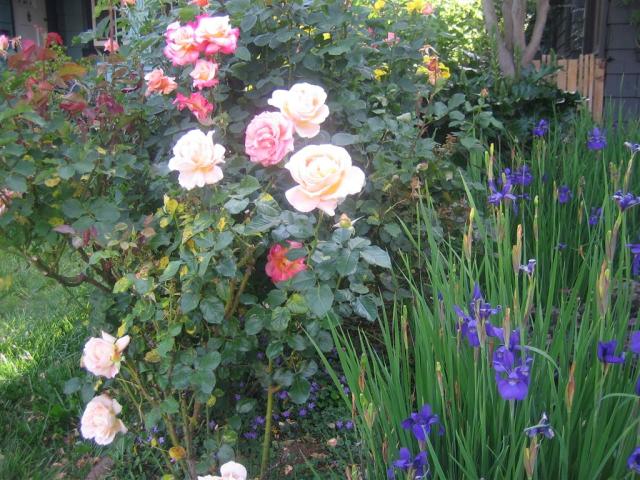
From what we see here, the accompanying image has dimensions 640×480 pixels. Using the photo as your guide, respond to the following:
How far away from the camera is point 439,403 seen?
4.20ft

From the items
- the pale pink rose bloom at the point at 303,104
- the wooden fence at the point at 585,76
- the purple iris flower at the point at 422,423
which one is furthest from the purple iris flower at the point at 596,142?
the wooden fence at the point at 585,76

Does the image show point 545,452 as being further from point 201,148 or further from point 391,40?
point 391,40

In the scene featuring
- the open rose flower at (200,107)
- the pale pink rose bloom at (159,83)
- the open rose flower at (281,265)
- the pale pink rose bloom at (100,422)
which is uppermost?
the pale pink rose bloom at (159,83)

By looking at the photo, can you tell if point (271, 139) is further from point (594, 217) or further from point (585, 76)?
point (585, 76)

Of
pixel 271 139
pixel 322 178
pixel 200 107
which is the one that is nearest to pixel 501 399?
pixel 322 178

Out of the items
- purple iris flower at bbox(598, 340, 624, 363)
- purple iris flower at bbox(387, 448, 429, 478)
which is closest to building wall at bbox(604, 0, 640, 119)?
purple iris flower at bbox(598, 340, 624, 363)

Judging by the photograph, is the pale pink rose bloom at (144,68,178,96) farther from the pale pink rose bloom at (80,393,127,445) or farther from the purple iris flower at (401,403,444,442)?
the purple iris flower at (401,403,444,442)

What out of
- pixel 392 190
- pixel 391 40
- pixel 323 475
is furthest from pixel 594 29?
pixel 323 475

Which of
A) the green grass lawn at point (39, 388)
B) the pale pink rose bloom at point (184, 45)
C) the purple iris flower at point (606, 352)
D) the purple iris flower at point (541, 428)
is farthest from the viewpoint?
the green grass lawn at point (39, 388)

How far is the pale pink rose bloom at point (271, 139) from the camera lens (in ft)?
4.91

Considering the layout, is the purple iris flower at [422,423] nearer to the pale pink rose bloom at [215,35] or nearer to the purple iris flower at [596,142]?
the pale pink rose bloom at [215,35]

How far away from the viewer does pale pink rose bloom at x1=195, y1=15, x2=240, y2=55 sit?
5.47 feet

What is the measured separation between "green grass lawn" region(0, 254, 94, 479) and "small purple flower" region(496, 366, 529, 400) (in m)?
1.37

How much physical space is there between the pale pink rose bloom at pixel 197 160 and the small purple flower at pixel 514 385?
78cm
